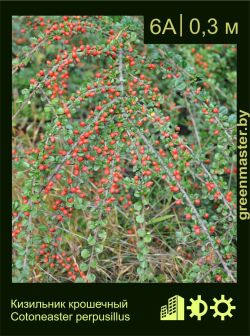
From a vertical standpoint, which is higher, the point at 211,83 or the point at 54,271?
the point at 211,83

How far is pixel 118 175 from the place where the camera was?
210 cm

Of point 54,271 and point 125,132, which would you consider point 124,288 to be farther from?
point 125,132

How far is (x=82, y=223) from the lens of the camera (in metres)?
2.73

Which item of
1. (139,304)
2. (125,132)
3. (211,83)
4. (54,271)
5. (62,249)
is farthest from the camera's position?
(211,83)

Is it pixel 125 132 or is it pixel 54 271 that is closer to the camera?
pixel 125 132

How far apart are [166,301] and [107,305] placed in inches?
9.5

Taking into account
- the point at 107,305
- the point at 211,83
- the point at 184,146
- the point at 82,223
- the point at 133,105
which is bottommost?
the point at 107,305

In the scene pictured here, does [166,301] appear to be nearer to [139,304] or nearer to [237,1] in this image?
[139,304]

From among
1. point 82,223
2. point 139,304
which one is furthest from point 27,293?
point 82,223

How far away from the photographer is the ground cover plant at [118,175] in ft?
6.77

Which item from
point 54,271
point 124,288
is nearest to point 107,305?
point 124,288

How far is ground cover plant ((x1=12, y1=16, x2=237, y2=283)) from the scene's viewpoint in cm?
206

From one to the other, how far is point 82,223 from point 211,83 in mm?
1078

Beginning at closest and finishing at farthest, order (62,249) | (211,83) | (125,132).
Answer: (125,132)
(62,249)
(211,83)
